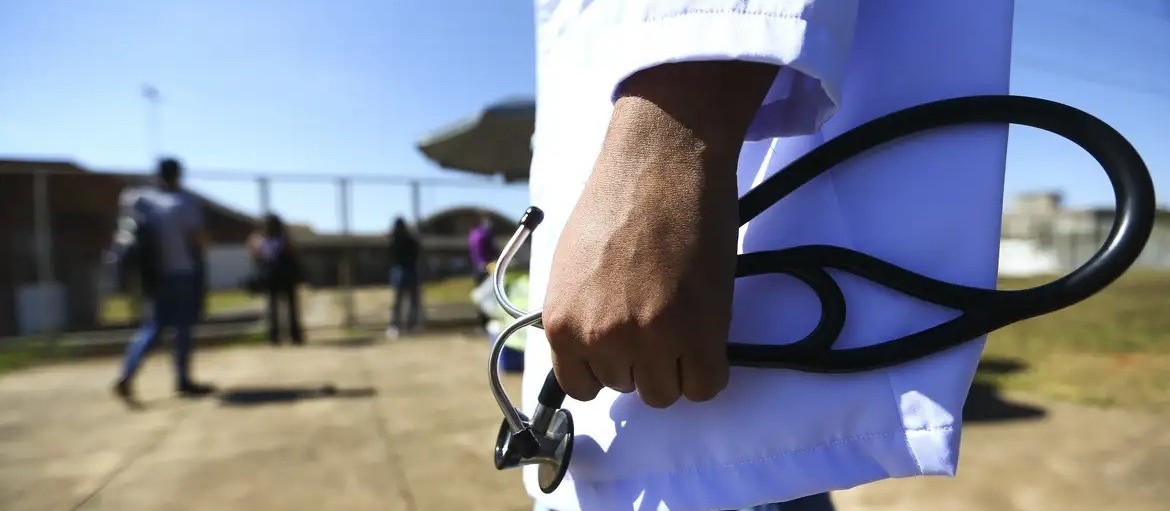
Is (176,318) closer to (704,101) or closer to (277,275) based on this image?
(277,275)

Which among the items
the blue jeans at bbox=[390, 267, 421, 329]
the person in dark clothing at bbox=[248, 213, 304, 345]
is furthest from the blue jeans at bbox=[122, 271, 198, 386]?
the blue jeans at bbox=[390, 267, 421, 329]

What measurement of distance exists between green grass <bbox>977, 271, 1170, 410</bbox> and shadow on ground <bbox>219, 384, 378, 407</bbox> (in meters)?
3.20

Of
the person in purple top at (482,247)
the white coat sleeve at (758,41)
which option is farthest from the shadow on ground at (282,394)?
the white coat sleeve at (758,41)

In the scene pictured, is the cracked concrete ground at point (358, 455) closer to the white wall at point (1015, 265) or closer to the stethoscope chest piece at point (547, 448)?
→ the white wall at point (1015, 265)

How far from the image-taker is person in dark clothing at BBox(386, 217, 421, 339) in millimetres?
6633

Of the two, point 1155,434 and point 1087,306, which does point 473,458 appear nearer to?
point 1155,434

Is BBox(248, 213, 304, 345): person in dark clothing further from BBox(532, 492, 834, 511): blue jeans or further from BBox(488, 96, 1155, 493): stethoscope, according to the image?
BBox(488, 96, 1155, 493): stethoscope

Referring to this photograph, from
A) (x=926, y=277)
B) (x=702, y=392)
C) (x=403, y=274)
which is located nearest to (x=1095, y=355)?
(x=926, y=277)

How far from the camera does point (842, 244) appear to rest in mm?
587

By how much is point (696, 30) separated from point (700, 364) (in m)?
0.25

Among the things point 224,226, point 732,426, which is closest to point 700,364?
point 732,426

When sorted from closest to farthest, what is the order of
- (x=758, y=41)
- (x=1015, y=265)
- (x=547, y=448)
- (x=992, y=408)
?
(x=758, y=41), (x=547, y=448), (x=1015, y=265), (x=992, y=408)

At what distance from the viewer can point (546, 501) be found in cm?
70

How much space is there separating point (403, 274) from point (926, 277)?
6.44 metres
